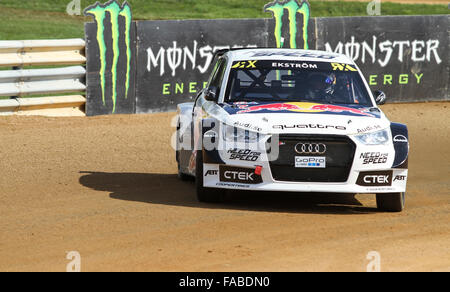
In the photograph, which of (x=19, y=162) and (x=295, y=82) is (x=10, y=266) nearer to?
(x=295, y=82)

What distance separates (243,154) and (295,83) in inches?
63.2

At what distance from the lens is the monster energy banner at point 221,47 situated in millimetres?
17062

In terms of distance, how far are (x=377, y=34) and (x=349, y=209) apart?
37.3 ft

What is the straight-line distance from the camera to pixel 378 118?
9.33m

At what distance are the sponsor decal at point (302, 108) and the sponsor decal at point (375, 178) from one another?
2.22 feet

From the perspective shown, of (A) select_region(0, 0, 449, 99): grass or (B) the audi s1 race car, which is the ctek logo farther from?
(A) select_region(0, 0, 449, 99): grass

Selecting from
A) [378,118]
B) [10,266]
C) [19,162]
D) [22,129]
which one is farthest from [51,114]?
[10,266]

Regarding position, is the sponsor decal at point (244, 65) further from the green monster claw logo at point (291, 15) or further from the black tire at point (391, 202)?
the green monster claw logo at point (291, 15)

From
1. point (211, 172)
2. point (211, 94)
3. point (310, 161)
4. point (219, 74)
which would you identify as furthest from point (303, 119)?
point (219, 74)

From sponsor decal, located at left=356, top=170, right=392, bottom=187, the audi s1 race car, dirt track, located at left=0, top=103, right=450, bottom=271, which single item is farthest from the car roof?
sponsor decal, located at left=356, top=170, right=392, bottom=187

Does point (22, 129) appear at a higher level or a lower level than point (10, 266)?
lower

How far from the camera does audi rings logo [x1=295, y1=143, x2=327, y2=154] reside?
884 cm

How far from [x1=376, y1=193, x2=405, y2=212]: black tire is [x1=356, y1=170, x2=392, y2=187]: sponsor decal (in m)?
0.20
